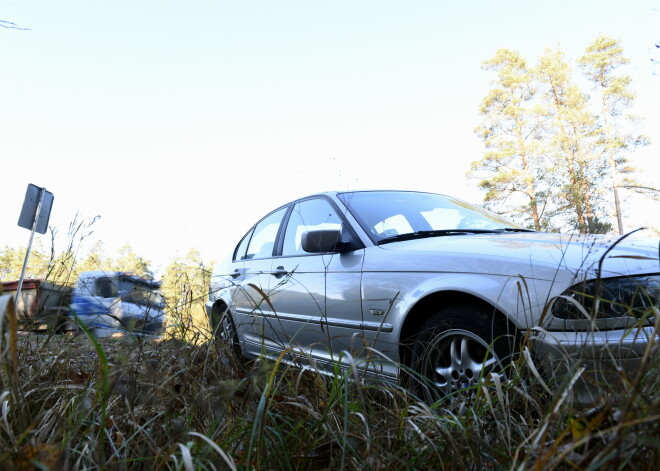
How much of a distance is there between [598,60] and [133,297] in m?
35.5

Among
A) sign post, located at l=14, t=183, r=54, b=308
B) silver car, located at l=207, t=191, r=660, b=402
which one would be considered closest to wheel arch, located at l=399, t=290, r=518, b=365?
silver car, located at l=207, t=191, r=660, b=402

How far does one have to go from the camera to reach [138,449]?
4.27 ft

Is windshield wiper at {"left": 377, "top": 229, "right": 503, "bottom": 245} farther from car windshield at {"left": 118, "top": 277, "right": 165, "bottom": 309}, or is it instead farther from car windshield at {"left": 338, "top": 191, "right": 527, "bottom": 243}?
car windshield at {"left": 118, "top": 277, "right": 165, "bottom": 309}

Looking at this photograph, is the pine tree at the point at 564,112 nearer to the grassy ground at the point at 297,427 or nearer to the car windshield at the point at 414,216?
the car windshield at the point at 414,216

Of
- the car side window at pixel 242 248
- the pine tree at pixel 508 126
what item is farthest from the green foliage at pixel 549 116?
the car side window at pixel 242 248

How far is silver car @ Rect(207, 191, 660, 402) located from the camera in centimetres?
169

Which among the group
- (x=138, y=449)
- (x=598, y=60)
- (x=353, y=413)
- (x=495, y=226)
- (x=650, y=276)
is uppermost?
(x=598, y=60)

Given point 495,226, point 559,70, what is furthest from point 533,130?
point 495,226

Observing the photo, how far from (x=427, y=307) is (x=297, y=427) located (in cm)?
143

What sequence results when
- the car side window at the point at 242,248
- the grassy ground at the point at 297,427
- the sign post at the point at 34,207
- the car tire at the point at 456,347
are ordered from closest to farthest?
the grassy ground at the point at 297,427 → the car tire at the point at 456,347 → the car side window at the point at 242,248 → the sign post at the point at 34,207

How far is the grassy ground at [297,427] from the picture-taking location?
95 centimetres

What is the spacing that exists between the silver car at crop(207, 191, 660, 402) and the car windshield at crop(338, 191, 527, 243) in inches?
0.5

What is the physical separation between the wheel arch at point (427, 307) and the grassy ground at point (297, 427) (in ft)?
2.26

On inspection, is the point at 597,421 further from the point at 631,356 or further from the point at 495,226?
the point at 495,226
